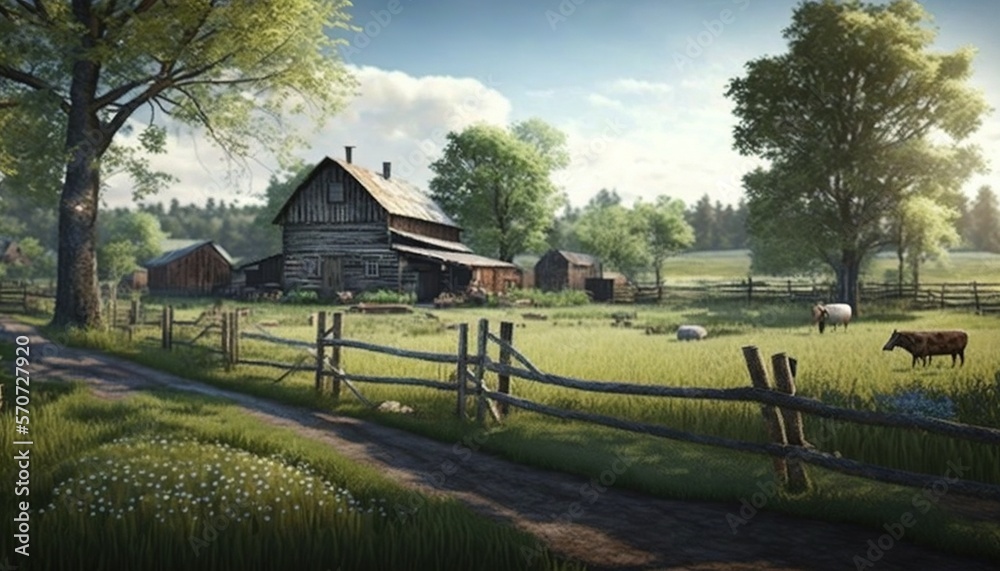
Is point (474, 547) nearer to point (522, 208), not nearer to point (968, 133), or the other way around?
point (968, 133)

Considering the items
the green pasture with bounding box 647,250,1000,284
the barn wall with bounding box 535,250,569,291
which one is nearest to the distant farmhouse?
the barn wall with bounding box 535,250,569,291

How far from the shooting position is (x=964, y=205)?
1234 inches

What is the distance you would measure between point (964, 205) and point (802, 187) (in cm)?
963

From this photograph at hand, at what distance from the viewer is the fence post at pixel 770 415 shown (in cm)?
711

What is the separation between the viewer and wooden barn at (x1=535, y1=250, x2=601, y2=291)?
62.0 meters

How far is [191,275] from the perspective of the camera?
183 feet

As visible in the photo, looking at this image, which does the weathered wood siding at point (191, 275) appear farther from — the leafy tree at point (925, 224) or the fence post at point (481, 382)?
the fence post at point (481, 382)

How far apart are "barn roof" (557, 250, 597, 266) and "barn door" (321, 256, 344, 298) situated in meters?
25.1

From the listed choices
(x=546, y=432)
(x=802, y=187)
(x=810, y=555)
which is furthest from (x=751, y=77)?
(x=810, y=555)

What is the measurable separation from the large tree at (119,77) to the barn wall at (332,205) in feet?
66.6

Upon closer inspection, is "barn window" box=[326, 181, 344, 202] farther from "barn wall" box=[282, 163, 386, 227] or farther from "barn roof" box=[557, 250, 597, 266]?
"barn roof" box=[557, 250, 597, 266]

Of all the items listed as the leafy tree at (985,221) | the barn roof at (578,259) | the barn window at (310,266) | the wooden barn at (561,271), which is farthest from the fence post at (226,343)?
the barn roof at (578,259)

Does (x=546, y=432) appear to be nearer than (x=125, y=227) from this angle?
Yes

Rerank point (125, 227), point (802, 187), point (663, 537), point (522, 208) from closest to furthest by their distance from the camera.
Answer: point (663, 537), point (802, 187), point (522, 208), point (125, 227)
